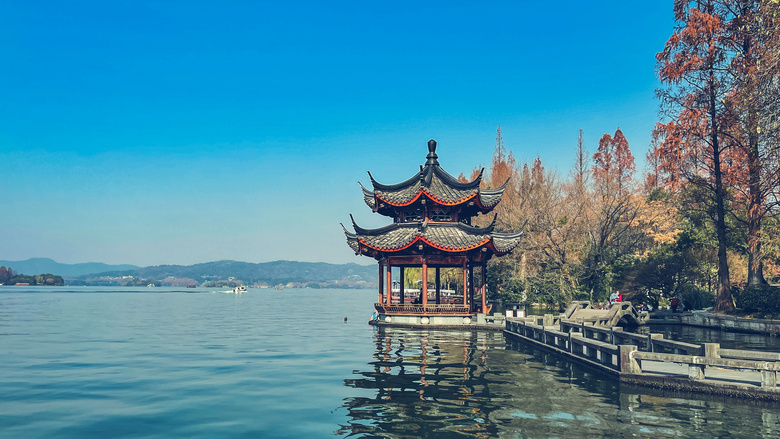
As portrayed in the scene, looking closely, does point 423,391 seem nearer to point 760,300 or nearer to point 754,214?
point 760,300

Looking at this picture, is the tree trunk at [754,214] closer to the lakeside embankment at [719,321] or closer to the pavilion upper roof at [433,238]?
the lakeside embankment at [719,321]

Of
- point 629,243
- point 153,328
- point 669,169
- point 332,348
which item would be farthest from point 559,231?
point 153,328

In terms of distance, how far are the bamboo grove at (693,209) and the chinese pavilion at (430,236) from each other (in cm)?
956

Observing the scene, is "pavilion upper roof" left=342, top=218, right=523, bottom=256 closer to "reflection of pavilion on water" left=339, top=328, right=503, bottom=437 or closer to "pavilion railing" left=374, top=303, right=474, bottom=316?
"pavilion railing" left=374, top=303, right=474, bottom=316

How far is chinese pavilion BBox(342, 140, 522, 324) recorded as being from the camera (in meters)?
32.2

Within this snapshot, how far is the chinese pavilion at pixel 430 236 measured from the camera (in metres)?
32.2

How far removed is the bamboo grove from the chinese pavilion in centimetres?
956

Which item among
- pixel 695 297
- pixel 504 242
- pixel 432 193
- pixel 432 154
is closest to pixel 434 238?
pixel 432 193

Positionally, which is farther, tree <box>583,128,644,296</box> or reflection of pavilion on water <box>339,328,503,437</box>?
tree <box>583,128,644,296</box>

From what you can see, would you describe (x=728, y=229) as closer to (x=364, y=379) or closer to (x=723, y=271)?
(x=723, y=271)

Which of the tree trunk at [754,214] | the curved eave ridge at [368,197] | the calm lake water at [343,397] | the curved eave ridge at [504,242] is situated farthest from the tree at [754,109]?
the curved eave ridge at [368,197]

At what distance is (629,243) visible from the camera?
4869 centimetres

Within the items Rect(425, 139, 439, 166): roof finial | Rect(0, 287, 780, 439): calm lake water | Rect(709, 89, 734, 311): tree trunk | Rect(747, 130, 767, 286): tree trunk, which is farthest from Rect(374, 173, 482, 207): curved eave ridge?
Rect(747, 130, 767, 286): tree trunk

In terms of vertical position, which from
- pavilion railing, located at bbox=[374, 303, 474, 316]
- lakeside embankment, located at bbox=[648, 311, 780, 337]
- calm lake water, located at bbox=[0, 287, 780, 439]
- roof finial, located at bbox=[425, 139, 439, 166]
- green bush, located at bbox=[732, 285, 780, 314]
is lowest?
calm lake water, located at bbox=[0, 287, 780, 439]
